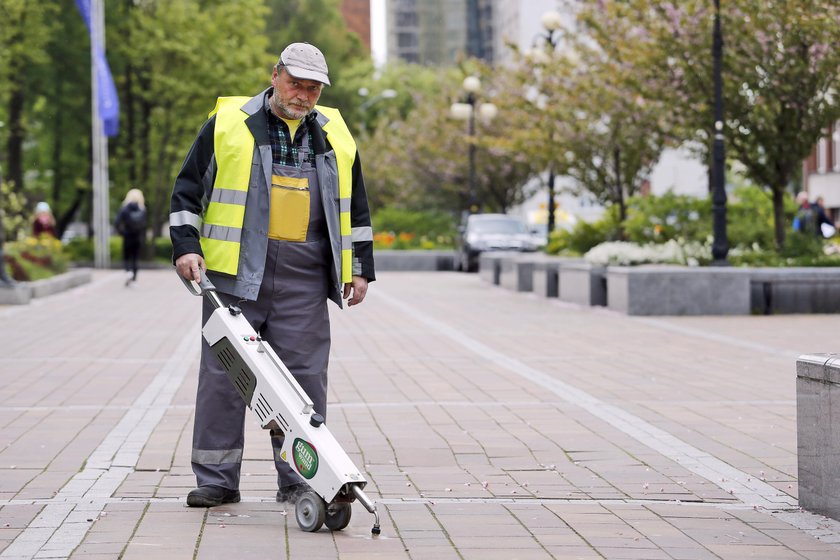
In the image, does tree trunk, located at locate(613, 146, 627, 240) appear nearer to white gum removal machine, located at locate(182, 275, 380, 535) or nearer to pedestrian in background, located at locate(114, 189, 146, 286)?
pedestrian in background, located at locate(114, 189, 146, 286)

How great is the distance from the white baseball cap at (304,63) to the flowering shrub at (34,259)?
1993 cm

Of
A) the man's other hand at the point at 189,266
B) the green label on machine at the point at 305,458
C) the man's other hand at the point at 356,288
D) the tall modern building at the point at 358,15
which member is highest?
the tall modern building at the point at 358,15

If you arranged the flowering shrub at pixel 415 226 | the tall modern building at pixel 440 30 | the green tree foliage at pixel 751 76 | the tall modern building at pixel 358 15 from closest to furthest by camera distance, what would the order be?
the green tree foliage at pixel 751 76 → the flowering shrub at pixel 415 226 → the tall modern building at pixel 440 30 → the tall modern building at pixel 358 15

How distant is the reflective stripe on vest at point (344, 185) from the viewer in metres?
6.41

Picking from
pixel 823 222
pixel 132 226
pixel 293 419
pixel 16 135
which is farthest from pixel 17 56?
pixel 293 419

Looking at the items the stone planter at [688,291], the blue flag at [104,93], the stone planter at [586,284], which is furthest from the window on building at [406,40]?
the stone planter at [688,291]

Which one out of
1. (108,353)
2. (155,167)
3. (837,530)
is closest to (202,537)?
(837,530)

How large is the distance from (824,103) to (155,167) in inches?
1146

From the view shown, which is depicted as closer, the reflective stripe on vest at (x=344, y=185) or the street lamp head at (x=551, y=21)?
the reflective stripe on vest at (x=344, y=185)

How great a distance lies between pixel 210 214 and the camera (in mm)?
6344

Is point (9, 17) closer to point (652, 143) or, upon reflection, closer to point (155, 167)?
point (155, 167)

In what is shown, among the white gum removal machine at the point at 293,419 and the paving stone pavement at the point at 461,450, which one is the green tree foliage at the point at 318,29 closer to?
the paving stone pavement at the point at 461,450

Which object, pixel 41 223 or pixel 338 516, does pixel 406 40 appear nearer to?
pixel 41 223

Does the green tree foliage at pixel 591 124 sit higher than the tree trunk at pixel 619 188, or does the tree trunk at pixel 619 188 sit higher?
the green tree foliage at pixel 591 124
